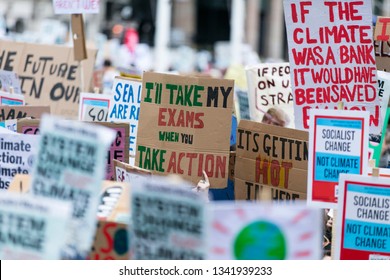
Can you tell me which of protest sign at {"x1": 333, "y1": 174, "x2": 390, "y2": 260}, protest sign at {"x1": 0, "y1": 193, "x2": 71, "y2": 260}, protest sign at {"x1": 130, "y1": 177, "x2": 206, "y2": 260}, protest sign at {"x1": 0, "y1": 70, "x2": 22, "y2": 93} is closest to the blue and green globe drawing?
protest sign at {"x1": 130, "y1": 177, "x2": 206, "y2": 260}

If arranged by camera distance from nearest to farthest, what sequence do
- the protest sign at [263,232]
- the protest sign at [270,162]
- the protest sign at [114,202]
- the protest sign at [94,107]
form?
the protest sign at [263,232] < the protest sign at [114,202] < the protest sign at [270,162] < the protest sign at [94,107]

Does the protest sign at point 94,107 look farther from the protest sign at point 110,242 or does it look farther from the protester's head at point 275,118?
the protest sign at point 110,242

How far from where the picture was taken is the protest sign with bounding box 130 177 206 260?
10.9 feet

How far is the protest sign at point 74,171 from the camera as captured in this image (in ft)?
11.8

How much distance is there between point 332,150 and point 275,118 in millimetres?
2645

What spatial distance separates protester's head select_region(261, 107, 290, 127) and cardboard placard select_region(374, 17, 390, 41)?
0.96 m

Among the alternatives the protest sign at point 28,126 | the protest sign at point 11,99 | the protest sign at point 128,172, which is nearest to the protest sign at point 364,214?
the protest sign at point 128,172

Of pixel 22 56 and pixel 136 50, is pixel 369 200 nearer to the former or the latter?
pixel 22 56

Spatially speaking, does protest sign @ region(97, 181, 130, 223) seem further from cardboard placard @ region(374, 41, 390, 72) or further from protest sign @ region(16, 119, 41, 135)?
cardboard placard @ region(374, 41, 390, 72)

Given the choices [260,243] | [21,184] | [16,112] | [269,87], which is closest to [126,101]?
[16,112]

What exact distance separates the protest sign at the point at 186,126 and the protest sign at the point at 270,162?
0.11 metres

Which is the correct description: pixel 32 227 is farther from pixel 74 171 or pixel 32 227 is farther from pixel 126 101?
pixel 126 101
